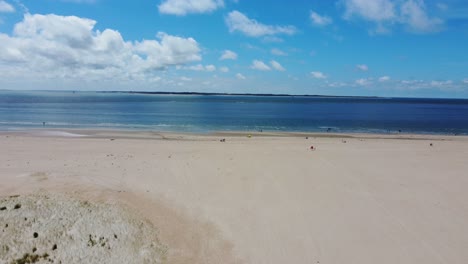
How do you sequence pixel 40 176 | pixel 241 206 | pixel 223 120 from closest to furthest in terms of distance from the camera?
pixel 241 206
pixel 40 176
pixel 223 120

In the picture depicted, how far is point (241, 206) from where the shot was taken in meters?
12.5

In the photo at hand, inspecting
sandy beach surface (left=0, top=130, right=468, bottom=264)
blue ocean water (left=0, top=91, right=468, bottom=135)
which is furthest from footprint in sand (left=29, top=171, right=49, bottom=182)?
blue ocean water (left=0, top=91, right=468, bottom=135)

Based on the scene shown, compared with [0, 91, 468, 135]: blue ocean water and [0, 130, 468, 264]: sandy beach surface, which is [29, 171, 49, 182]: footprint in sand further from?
[0, 91, 468, 135]: blue ocean water

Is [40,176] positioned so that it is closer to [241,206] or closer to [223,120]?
[241,206]

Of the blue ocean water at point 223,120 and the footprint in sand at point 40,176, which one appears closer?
the footprint in sand at point 40,176

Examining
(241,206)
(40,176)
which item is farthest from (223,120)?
(241,206)

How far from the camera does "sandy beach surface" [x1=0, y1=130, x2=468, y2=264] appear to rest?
29.6 ft

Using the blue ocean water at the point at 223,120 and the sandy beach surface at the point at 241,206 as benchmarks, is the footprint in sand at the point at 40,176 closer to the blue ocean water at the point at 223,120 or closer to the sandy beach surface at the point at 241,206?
the sandy beach surface at the point at 241,206

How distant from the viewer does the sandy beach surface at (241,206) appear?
9.02 metres

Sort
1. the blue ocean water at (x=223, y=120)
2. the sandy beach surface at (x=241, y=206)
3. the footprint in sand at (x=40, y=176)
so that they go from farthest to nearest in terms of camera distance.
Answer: the blue ocean water at (x=223, y=120) < the footprint in sand at (x=40, y=176) < the sandy beach surface at (x=241, y=206)

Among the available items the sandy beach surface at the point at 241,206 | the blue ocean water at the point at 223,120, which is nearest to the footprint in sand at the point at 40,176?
Result: the sandy beach surface at the point at 241,206

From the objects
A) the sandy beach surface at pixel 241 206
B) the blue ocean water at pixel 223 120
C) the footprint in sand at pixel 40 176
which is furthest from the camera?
the blue ocean water at pixel 223 120

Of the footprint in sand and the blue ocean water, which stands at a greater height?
the blue ocean water

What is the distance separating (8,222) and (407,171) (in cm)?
1761
